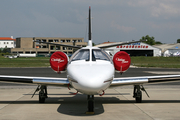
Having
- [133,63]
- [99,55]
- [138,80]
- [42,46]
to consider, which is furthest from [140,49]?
[99,55]

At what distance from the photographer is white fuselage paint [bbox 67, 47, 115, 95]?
6867 mm

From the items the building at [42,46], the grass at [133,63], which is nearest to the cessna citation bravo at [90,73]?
the grass at [133,63]

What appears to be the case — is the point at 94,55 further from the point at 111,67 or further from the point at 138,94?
the point at 138,94

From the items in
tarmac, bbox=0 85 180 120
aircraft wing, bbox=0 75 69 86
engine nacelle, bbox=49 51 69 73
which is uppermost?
engine nacelle, bbox=49 51 69 73

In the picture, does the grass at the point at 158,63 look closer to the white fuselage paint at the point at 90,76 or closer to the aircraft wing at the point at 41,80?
the aircraft wing at the point at 41,80

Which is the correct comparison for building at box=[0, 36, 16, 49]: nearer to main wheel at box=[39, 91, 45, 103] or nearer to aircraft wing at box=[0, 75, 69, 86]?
main wheel at box=[39, 91, 45, 103]

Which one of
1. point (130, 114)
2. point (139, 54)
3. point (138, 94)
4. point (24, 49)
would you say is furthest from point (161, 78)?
point (24, 49)

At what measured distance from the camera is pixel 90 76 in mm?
6988

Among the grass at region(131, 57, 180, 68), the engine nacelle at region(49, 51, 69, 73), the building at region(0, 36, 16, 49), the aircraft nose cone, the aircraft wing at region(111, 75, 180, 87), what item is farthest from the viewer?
the building at region(0, 36, 16, 49)

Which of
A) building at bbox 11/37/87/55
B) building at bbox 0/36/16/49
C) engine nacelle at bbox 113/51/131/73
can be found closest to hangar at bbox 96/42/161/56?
building at bbox 11/37/87/55

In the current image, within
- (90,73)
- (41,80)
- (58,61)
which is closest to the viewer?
(90,73)

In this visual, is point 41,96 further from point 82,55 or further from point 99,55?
point 99,55

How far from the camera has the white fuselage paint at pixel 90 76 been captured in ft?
22.5

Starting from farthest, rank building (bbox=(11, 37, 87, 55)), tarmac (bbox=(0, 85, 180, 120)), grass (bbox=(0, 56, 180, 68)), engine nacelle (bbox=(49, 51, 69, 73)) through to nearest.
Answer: building (bbox=(11, 37, 87, 55)) < grass (bbox=(0, 56, 180, 68)) < engine nacelle (bbox=(49, 51, 69, 73)) < tarmac (bbox=(0, 85, 180, 120))
